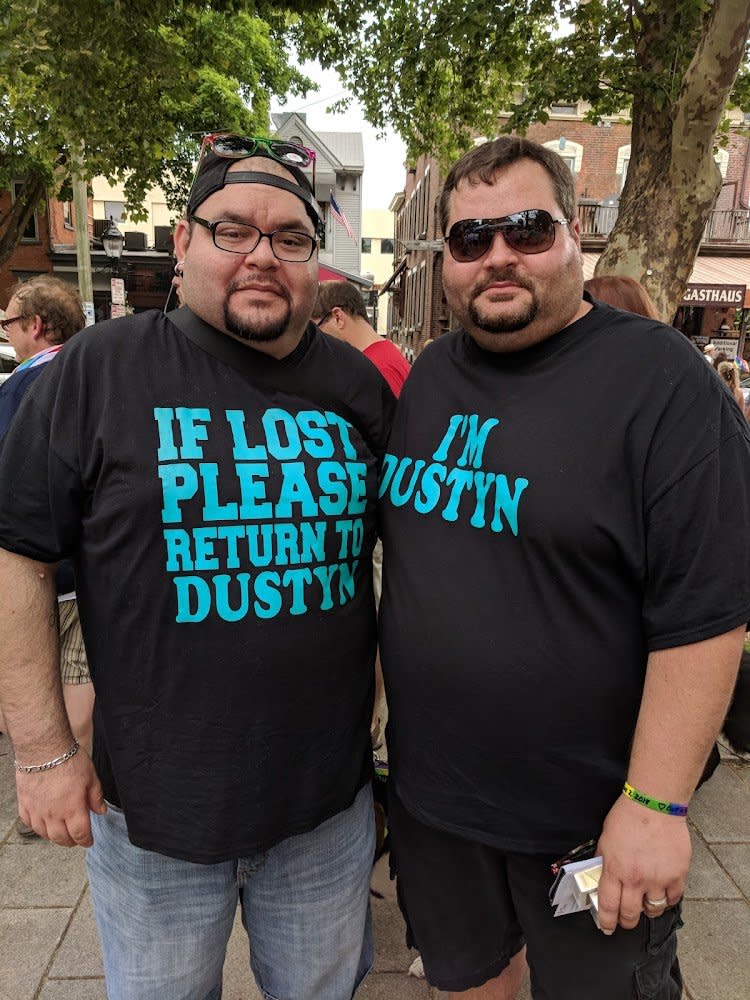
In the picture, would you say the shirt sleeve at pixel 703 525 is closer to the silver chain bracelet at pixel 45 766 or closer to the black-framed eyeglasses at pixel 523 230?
the black-framed eyeglasses at pixel 523 230

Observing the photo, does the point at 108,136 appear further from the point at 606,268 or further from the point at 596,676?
the point at 596,676

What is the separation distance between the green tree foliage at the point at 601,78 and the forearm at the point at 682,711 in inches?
163

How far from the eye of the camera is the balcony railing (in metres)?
18.8

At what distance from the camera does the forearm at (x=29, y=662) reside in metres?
1.41

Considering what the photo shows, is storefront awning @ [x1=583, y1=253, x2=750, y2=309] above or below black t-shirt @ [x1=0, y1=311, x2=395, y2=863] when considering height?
above

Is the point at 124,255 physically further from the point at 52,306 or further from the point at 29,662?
the point at 29,662

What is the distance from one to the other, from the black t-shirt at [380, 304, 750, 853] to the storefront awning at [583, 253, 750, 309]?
15.6m

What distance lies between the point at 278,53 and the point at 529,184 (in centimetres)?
1802

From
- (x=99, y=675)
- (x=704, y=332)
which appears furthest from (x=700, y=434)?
(x=704, y=332)

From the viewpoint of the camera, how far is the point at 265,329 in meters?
1.53

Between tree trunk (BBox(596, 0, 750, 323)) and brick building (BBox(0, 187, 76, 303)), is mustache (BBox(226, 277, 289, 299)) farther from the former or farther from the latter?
brick building (BBox(0, 187, 76, 303))

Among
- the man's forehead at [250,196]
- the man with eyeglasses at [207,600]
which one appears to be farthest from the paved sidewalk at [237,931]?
the man's forehead at [250,196]

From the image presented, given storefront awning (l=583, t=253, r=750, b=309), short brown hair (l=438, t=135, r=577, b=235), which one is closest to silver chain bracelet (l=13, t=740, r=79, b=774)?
short brown hair (l=438, t=135, r=577, b=235)

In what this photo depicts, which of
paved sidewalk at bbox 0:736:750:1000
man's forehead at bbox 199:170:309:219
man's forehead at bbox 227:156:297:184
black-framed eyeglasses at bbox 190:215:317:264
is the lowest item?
paved sidewalk at bbox 0:736:750:1000
